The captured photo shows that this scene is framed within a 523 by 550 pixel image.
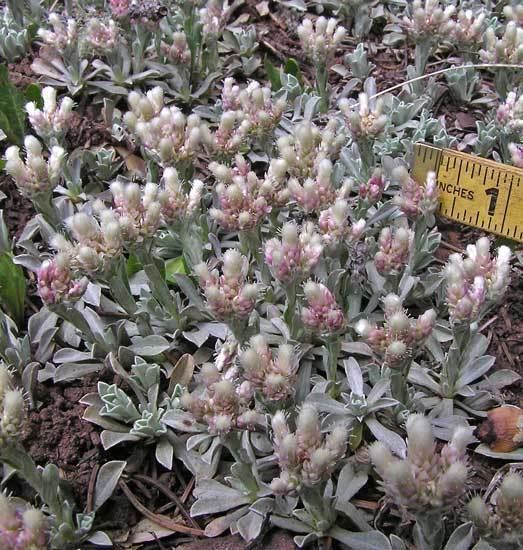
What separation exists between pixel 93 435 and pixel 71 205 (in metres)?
1.03

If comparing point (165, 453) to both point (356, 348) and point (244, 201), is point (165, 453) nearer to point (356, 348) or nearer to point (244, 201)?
point (356, 348)

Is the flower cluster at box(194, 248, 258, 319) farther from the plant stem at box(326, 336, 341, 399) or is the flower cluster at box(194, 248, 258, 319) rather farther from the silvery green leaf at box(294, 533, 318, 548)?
the silvery green leaf at box(294, 533, 318, 548)

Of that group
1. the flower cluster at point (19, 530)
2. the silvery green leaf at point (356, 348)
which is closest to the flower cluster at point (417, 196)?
the silvery green leaf at point (356, 348)

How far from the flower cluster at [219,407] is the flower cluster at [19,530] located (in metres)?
0.43

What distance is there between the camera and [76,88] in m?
3.23

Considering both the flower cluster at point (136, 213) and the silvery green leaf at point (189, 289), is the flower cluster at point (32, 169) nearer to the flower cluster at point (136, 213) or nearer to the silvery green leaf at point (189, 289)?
the flower cluster at point (136, 213)

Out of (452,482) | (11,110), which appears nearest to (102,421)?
(452,482)

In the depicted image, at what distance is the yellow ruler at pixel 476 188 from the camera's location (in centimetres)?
228

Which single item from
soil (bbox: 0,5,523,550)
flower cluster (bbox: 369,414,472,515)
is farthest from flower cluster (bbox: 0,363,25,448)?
flower cluster (bbox: 369,414,472,515)

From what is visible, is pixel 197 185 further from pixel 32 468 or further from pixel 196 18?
pixel 196 18

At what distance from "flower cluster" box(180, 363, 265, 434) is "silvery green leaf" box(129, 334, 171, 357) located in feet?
1.73

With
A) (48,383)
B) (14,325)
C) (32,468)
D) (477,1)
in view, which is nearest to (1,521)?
(32,468)

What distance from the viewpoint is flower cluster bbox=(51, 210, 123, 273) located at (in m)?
1.92

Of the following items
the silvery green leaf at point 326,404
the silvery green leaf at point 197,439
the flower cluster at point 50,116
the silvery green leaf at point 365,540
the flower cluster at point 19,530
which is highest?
the flower cluster at point 50,116
